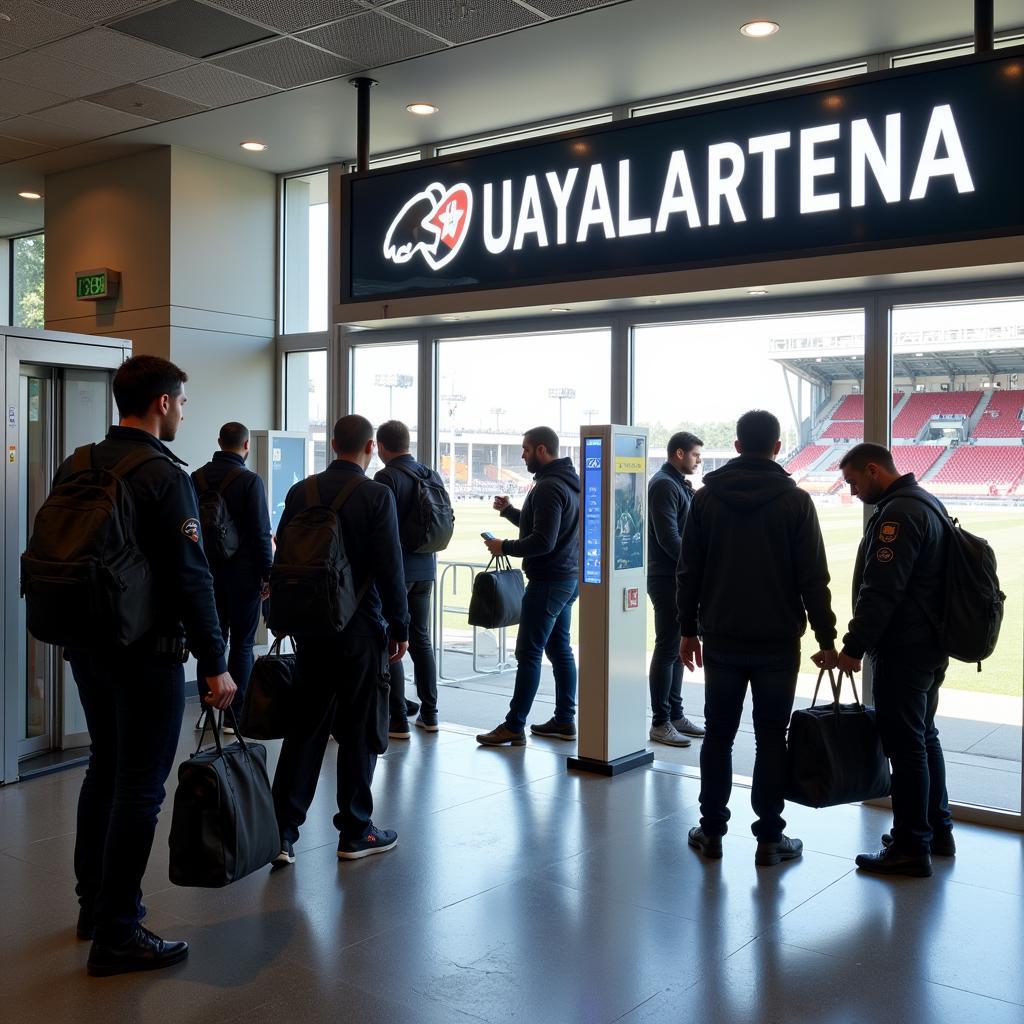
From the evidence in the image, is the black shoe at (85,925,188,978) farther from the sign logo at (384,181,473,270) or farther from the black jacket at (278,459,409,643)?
the sign logo at (384,181,473,270)

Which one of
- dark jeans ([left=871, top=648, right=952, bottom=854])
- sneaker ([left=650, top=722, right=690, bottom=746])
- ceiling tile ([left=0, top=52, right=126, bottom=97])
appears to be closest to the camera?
dark jeans ([left=871, top=648, right=952, bottom=854])

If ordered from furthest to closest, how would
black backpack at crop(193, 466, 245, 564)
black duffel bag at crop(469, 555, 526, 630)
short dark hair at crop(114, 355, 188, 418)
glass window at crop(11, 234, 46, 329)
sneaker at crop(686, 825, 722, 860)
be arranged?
glass window at crop(11, 234, 46, 329) < black duffel bag at crop(469, 555, 526, 630) < black backpack at crop(193, 466, 245, 564) < sneaker at crop(686, 825, 722, 860) < short dark hair at crop(114, 355, 188, 418)

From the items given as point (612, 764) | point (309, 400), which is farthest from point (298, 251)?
point (612, 764)

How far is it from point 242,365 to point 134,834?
→ 17.4 feet

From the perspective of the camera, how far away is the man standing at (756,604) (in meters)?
4.06

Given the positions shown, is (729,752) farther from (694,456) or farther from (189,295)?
(189,295)

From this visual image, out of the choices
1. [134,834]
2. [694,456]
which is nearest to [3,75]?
[694,456]

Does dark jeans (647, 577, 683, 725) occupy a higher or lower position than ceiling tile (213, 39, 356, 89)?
lower

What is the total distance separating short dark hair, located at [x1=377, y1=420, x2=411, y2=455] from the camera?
603 centimetres

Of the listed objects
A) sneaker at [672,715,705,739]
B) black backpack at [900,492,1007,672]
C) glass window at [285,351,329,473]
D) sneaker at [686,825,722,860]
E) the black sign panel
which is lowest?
sneaker at [686,825,722,860]

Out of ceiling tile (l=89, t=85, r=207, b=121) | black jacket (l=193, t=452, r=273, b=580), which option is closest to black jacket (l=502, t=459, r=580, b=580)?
black jacket (l=193, t=452, r=273, b=580)

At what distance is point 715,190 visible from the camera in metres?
4.66

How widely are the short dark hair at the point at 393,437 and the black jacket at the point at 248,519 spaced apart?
0.74 meters

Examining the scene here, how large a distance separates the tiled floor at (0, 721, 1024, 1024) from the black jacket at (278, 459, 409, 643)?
95 centimetres
